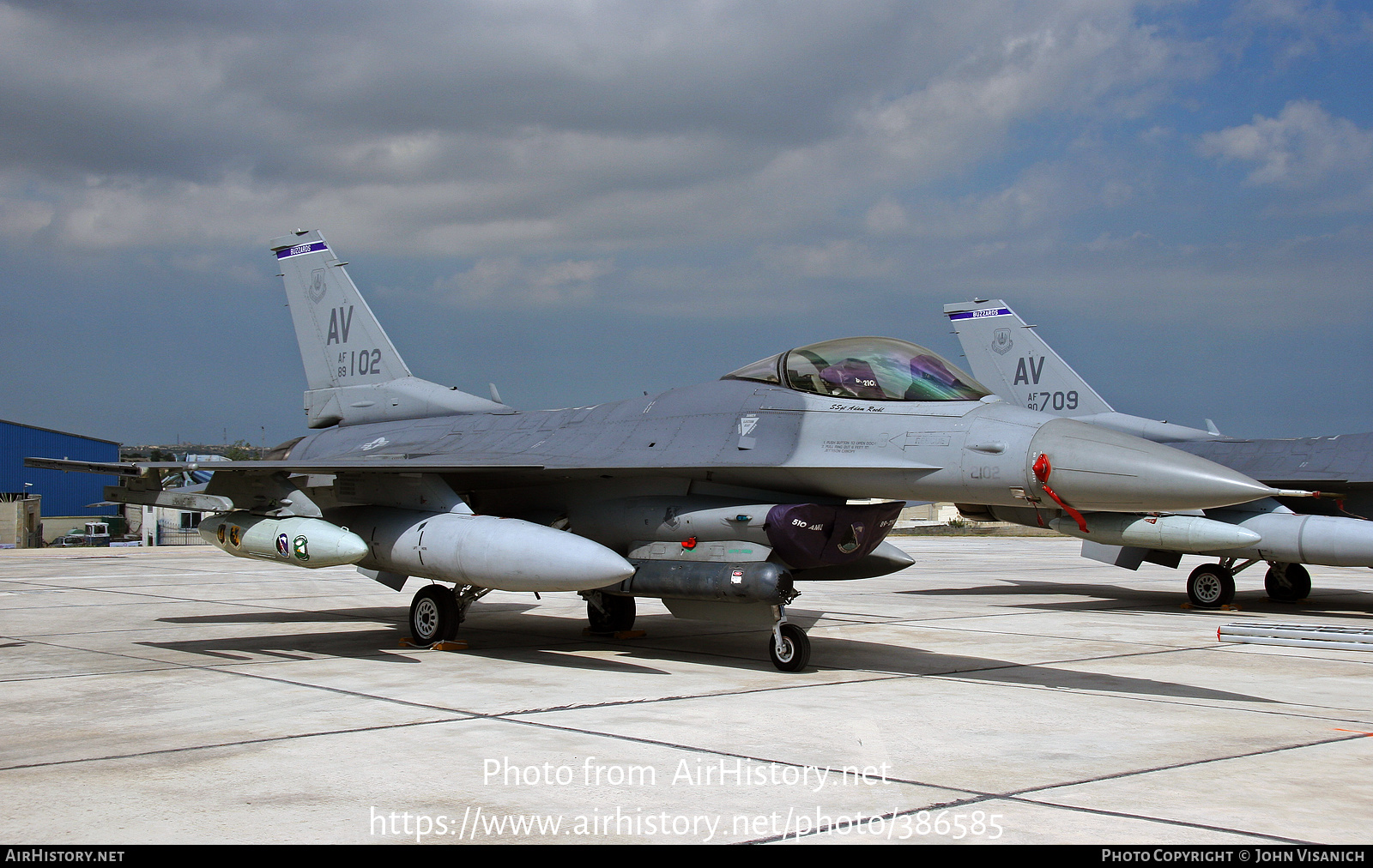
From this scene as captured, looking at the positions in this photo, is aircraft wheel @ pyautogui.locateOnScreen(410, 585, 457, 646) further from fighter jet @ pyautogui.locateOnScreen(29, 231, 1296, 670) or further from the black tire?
the black tire

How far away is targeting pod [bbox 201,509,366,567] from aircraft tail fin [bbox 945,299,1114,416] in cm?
1184

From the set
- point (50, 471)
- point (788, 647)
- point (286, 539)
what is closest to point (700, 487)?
point (788, 647)

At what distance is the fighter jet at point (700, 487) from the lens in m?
7.52

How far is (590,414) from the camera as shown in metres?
10.2

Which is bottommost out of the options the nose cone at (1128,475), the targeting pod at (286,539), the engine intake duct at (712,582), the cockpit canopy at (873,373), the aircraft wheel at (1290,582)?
the aircraft wheel at (1290,582)

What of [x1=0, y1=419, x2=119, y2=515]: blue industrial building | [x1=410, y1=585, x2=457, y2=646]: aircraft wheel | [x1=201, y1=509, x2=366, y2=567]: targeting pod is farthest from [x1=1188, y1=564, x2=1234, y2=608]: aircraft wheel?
[x1=0, y1=419, x2=119, y2=515]: blue industrial building

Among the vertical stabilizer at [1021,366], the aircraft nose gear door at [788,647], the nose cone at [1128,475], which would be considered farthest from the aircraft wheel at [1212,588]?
the aircraft nose gear door at [788,647]

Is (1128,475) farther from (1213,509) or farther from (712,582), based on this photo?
(1213,509)

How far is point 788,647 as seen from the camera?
8359 millimetres

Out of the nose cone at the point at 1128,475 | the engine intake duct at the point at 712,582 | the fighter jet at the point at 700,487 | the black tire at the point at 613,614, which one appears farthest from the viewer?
the black tire at the point at 613,614

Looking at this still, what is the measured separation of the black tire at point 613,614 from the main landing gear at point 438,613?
1.33 meters

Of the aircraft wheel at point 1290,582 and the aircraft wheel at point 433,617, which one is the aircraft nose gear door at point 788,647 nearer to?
the aircraft wheel at point 433,617

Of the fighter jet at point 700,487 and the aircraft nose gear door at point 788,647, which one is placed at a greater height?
the fighter jet at point 700,487

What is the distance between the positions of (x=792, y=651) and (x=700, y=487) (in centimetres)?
157
